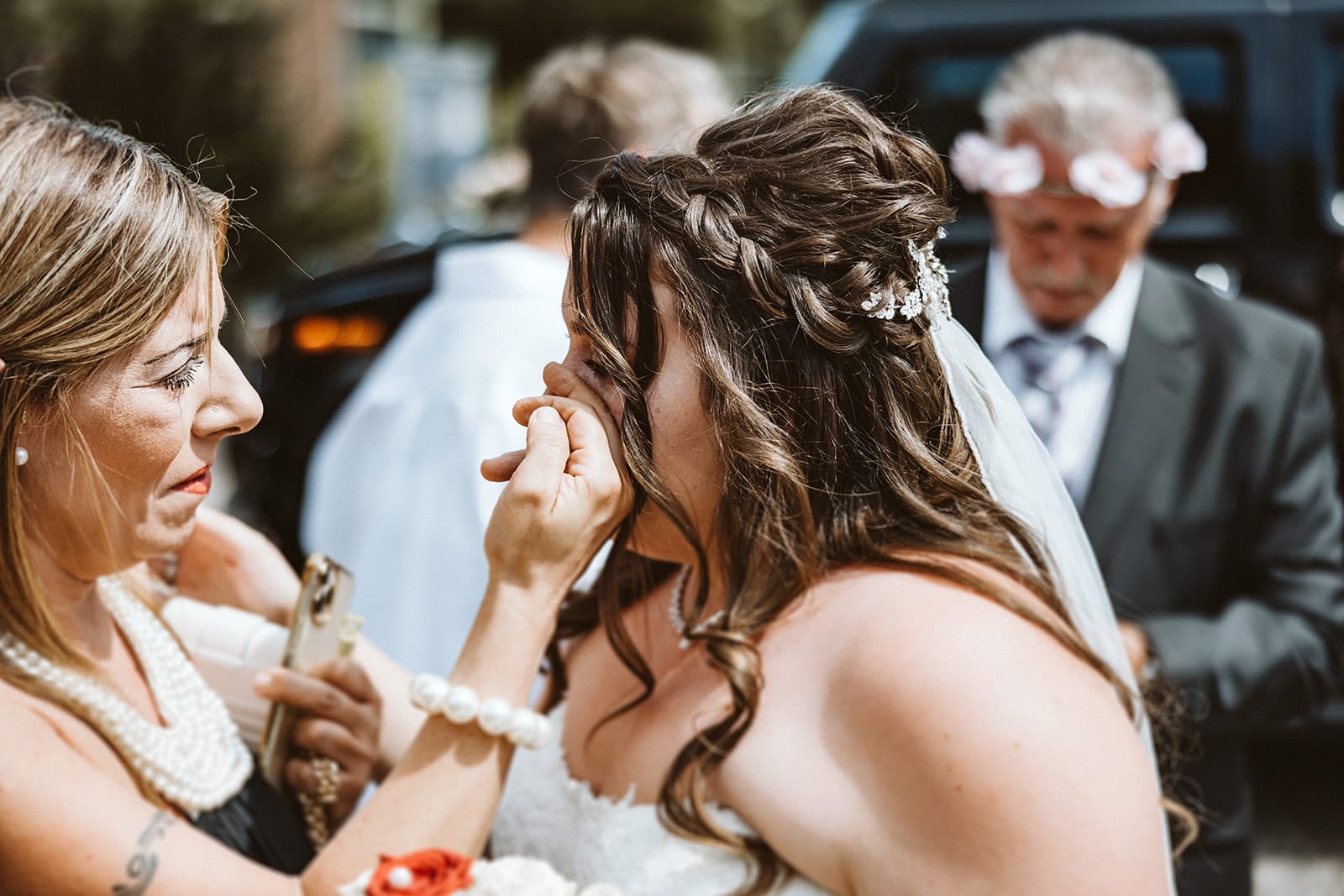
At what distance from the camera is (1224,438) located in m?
3.00

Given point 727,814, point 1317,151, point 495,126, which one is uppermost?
point 1317,151

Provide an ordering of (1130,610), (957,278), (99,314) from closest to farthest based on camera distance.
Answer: (99,314)
(1130,610)
(957,278)

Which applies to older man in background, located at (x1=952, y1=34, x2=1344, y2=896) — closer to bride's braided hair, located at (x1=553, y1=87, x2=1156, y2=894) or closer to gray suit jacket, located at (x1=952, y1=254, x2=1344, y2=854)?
gray suit jacket, located at (x1=952, y1=254, x2=1344, y2=854)

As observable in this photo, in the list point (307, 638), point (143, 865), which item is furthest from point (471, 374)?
point (143, 865)

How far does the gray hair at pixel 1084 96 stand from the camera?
340 centimetres

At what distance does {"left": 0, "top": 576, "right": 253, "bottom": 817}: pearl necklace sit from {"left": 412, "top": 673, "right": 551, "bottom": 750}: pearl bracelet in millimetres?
438

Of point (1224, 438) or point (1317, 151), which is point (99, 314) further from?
point (1317, 151)

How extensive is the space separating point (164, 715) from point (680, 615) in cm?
84

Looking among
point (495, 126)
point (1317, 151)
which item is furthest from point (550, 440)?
point (495, 126)

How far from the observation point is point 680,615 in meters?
2.24

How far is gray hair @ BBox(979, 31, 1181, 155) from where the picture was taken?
3404mm

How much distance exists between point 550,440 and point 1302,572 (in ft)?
6.30

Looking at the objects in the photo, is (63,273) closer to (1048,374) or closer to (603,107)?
(603,107)

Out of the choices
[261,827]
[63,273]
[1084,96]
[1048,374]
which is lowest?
[261,827]
